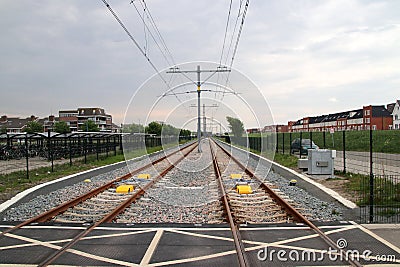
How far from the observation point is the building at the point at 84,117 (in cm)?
12169

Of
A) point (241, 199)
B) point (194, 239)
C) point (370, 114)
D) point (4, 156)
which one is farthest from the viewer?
point (370, 114)

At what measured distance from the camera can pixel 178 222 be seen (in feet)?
27.8

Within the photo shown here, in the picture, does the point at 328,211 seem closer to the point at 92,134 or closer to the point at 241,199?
the point at 241,199

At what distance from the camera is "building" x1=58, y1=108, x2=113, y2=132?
399ft

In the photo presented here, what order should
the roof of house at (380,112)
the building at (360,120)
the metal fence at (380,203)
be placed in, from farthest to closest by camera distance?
1. the roof of house at (380,112)
2. the building at (360,120)
3. the metal fence at (380,203)

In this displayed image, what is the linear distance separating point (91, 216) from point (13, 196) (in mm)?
4032

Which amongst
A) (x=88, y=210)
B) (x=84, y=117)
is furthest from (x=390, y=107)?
(x=88, y=210)

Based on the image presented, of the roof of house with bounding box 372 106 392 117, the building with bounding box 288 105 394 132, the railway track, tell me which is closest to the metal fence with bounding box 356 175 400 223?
the railway track

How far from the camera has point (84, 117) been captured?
124 m

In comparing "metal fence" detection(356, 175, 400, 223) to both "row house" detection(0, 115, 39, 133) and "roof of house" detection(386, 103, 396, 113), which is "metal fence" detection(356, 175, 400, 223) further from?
"row house" detection(0, 115, 39, 133)

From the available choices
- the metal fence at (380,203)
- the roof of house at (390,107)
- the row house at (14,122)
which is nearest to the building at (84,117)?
the row house at (14,122)

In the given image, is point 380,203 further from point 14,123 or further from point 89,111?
point 89,111

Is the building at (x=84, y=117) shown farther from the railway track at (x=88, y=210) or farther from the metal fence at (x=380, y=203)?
the metal fence at (x=380, y=203)

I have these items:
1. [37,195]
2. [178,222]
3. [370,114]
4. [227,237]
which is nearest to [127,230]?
[178,222]
